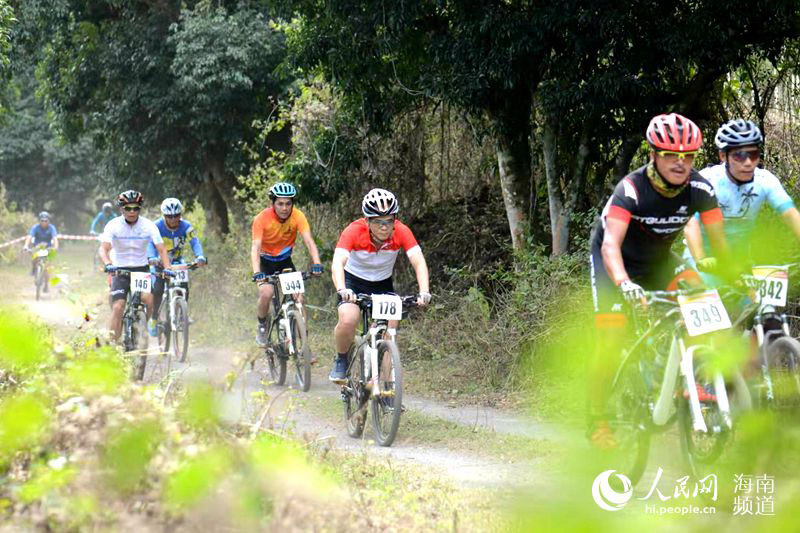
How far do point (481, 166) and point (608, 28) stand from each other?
5.56 metres

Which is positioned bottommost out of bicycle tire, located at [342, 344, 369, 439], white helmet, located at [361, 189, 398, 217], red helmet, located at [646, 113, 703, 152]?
bicycle tire, located at [342, 344, 369, 439]

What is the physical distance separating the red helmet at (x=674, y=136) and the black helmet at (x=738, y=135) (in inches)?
47.0

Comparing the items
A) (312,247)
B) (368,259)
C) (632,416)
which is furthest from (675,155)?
(312,247)

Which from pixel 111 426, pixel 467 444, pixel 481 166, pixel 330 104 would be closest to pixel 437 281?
pixel 481 166

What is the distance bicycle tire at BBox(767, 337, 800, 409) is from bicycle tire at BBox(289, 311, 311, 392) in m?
6.20

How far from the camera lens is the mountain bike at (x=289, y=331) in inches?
458

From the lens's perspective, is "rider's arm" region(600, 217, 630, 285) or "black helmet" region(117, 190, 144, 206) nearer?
"rider's arm" region(600, 217, 630, 285)

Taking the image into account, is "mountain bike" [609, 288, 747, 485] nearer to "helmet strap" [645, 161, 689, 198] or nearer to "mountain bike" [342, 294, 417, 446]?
"helmet strap" [645, 161, 689, 198]

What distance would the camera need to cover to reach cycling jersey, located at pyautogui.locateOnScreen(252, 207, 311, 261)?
40.7ft

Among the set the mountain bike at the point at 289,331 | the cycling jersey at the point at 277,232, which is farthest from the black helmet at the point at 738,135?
the cycling jersey at the point at 277,232

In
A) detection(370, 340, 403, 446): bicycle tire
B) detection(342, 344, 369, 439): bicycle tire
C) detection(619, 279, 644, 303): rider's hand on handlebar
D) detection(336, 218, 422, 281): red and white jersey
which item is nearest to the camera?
detection(619, 279, 644, 303): rider's hand on handlebar

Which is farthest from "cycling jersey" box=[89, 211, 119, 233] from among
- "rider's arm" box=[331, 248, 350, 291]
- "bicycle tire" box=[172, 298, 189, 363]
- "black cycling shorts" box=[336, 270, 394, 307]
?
"rider's arm" box=[331, 248, 350, 291]

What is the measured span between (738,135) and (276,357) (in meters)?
6.82

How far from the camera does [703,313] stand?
5.52 metres
